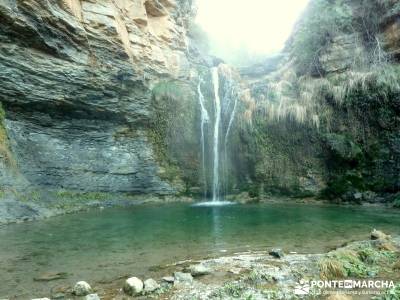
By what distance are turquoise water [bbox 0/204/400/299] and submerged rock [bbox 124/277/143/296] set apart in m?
0.71

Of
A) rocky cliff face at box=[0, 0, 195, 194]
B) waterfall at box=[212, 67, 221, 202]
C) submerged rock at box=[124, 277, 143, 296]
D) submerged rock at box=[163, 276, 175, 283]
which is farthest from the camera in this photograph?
waterfall at box=[212, 67, 221, 202]

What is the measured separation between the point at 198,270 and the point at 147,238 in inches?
116

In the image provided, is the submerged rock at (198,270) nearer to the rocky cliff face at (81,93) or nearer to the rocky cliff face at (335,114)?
A: the rocky cliff face at (81,93)

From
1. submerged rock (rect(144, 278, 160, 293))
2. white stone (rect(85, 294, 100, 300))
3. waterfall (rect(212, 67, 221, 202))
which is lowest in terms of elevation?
white stone (rect(85, 294, 100, 300))

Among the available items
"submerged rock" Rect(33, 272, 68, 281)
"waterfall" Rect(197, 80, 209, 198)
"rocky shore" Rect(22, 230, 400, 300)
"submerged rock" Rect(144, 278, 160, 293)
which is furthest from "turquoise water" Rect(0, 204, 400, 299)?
"waterfall" Rect(197, 80, 209, 198)

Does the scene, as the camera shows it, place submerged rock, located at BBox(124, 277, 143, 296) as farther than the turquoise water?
No

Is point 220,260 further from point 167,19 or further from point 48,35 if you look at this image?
point 167,19

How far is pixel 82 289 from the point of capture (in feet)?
14.5

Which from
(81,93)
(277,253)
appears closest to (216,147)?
(81,93)

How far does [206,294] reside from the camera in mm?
4305

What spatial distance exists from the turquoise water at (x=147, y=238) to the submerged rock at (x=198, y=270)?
72 centimetres

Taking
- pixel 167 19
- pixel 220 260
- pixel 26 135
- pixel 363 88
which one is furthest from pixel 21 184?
pixel 363 88

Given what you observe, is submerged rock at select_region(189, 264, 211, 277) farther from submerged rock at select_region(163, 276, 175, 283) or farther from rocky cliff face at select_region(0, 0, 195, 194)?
rocky cliff face at select_region(0, 0, 195, 194)

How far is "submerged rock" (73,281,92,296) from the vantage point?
4.40 metres
